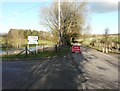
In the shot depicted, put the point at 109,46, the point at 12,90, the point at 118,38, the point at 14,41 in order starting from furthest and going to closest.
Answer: the point at 14,41 → the point at 109,46 → the point at 118,38 → the point at 12,90

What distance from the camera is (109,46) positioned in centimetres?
3850

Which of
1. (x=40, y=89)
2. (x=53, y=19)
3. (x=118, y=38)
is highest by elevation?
(x=53, y=19)

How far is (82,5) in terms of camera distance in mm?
48500

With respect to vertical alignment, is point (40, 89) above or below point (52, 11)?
below

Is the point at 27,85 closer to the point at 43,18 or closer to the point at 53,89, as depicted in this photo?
the point at 53,89

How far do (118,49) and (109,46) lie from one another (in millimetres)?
3990

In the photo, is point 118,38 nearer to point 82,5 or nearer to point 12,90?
point 82,5

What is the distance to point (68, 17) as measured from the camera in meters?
44.9

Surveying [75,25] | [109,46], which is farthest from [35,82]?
[75,25]

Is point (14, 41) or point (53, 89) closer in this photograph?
point (53, 89)

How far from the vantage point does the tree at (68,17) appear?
44688mm

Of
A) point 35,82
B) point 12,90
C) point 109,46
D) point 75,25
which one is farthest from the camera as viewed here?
point 75,25

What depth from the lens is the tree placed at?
44688mm

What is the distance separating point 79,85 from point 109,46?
29776 millimetres
